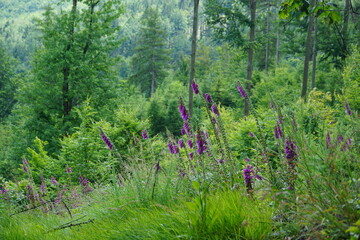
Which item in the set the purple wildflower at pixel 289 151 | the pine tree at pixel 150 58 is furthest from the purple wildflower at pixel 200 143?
the pine tree at pixel 150 58

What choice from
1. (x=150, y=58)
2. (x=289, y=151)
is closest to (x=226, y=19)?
(x=289, y=151)

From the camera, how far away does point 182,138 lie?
3.33 meters

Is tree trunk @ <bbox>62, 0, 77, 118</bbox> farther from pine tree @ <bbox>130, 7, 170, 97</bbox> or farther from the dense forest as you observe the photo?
pine tree @ <bbox>130, 7, 170, 97</bbox>

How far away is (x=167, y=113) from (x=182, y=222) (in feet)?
79.8

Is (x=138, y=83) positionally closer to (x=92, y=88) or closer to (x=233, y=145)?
(x=92, y=88)

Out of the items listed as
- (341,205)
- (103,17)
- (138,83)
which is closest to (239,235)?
(341,205)

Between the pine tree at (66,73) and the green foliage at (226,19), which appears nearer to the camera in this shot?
the pine tree at (66,73)

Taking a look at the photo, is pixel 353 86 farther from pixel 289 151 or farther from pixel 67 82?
pixel 289 151

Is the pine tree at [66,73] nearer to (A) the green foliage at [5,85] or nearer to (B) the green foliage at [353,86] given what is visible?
(B) the green foliage at [353,86]

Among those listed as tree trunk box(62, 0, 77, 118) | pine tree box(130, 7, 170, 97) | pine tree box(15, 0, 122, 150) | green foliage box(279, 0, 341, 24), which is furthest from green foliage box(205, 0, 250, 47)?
pine tree box(130, 7, 170, 97)

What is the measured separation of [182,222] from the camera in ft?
7.57

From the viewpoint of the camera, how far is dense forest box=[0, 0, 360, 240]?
2.18 meters

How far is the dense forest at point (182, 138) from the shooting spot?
7.15ft

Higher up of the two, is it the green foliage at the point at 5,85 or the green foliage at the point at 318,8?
the green foliage at the point at 318,8
